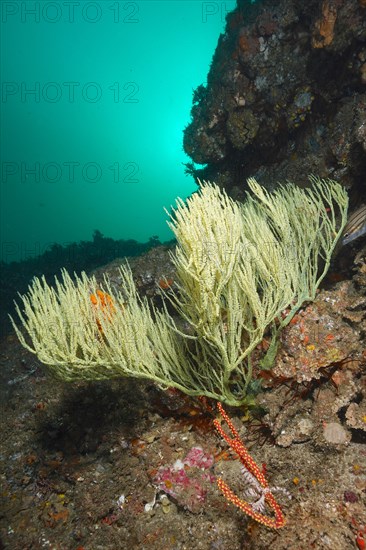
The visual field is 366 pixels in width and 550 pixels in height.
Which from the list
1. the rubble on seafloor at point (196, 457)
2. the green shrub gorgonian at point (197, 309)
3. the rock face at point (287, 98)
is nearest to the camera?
the rubble on seafloor at point (196, 457)

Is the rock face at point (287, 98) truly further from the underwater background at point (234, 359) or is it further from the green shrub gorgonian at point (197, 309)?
the green shrub gorgonian at point (197, 309)

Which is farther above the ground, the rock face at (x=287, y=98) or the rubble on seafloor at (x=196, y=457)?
the rock face at (x=287, y=98)

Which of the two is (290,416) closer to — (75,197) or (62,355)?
(62,355)

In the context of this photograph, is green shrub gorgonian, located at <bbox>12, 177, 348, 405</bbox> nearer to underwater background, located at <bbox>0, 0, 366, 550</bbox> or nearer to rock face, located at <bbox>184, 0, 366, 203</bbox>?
underwater background, located at <bbox>0, 0, 366, 550</bbox>

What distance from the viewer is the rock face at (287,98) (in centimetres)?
493

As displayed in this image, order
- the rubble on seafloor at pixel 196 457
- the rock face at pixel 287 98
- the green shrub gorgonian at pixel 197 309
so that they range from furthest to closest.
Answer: the rock face at pixel 287 98 < the green shrub gorgonian at pixel 197 309 < the rubble on seafloor at pixel 196 457

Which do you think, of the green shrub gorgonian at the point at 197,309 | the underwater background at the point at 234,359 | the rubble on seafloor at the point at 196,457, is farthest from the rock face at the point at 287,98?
the green shrub gorgonian at the point at 197,309

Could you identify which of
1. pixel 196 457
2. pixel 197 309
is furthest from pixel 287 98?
pixel 196 457

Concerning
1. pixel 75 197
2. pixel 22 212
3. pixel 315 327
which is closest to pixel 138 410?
pixel 315 327

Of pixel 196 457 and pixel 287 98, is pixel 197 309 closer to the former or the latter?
pixel 196 457

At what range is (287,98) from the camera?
6031 mm

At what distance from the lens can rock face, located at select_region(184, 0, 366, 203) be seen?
4930 mm

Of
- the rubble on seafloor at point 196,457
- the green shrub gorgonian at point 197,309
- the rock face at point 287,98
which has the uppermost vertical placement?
the rock face at point 287,98

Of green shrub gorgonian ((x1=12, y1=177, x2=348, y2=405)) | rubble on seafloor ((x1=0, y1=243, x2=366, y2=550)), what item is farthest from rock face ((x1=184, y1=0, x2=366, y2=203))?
green shrub gorgonian ((x1=12, y1=177, x2=348, y2=405))
